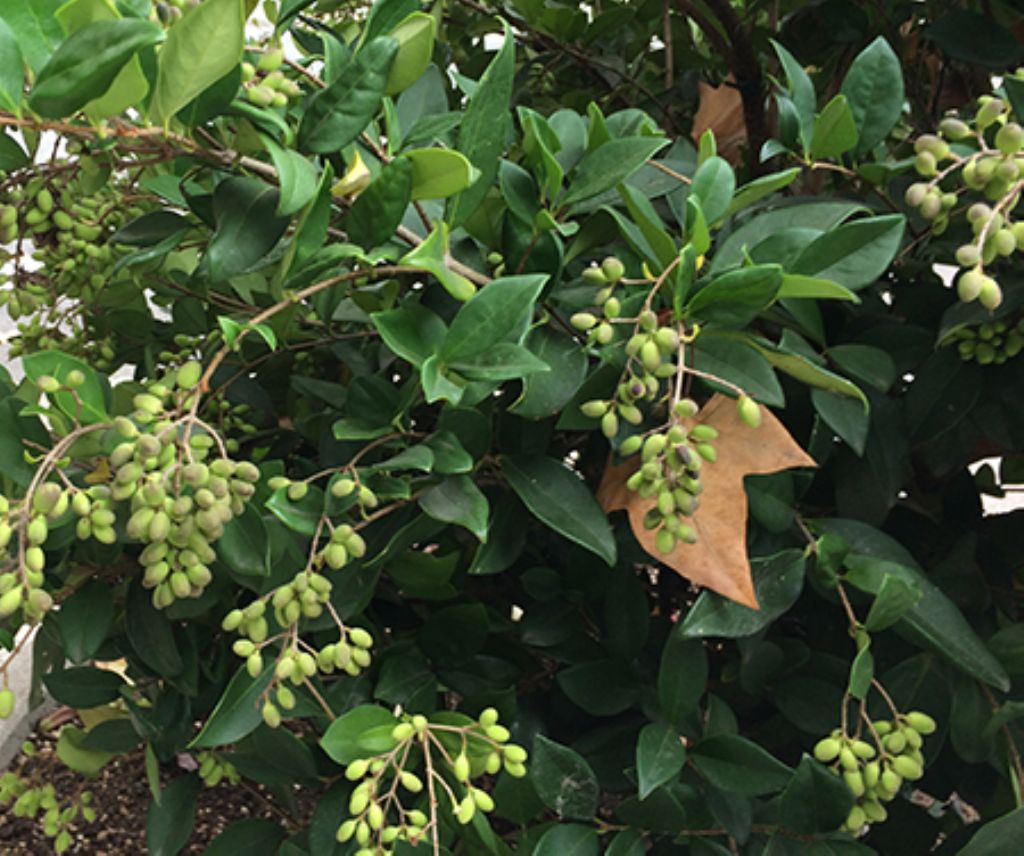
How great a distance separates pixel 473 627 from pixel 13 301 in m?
0.36

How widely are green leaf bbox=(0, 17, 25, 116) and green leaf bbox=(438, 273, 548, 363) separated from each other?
18 cm

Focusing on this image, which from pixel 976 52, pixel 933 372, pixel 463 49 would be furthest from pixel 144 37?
pixel 463 49

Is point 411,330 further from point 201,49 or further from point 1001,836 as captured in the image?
point 1001,836

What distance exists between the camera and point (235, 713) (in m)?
Answer: 0.54

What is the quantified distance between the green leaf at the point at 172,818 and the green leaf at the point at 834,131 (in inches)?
24.9

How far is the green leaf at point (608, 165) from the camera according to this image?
1.60 ft

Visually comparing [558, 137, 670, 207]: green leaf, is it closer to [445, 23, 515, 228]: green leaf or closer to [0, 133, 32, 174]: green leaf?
[445, 23, 515, 228]: green leaf

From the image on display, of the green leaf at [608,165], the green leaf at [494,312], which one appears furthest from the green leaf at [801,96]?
the green leaf at [494,312]

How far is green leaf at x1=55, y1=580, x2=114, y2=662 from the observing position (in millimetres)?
590

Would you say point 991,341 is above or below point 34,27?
below

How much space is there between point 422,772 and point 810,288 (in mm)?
352

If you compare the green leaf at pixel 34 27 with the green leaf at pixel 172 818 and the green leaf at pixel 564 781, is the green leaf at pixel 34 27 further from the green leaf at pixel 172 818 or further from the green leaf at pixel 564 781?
the green leaf at pixel 172 818

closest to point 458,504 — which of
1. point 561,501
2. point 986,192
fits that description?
point 561,501

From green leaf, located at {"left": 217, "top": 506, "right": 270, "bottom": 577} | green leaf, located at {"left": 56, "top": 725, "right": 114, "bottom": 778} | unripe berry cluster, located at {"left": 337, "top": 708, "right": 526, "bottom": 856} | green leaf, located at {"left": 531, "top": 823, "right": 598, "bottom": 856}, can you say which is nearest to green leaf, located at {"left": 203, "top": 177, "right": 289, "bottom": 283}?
green leaf, located at {"left": 217, "top": 506, "right": 270, "bottom": 577}
